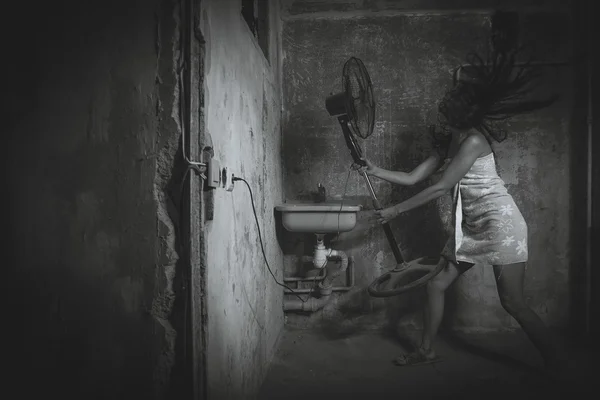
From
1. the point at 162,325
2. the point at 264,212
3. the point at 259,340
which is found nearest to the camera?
the point at 162,325

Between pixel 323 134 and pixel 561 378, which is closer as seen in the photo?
pixel 561 378

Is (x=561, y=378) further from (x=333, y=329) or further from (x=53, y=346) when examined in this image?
(x=53, y=346)

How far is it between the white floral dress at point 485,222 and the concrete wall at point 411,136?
0.80 metres

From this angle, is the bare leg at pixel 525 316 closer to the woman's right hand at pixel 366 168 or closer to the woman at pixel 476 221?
the woman at pixel 476 221

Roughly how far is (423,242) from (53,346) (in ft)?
9.90

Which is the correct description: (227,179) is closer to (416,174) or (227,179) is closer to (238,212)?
(238,212)

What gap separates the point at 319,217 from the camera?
3.05 metres

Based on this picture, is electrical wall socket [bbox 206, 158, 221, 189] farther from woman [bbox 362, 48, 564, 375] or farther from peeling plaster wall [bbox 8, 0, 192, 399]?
woman [bbox 362, 48, 564, 375]

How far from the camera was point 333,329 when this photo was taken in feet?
11.7

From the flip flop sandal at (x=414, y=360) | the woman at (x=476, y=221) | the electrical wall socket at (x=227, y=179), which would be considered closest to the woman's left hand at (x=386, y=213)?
the woman at (x=476, y=221)

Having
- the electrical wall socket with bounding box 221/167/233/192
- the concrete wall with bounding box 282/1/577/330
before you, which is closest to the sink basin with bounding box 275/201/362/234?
the concrete wall with bounding box 282/1/577/330

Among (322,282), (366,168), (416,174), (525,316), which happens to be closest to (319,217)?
(366,168)

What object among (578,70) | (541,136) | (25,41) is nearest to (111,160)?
(25,41)

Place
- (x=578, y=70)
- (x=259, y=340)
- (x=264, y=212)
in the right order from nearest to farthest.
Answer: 1. (x=259, y=340)
2. (x=264, y=212)
3. (x=578, y=70)
